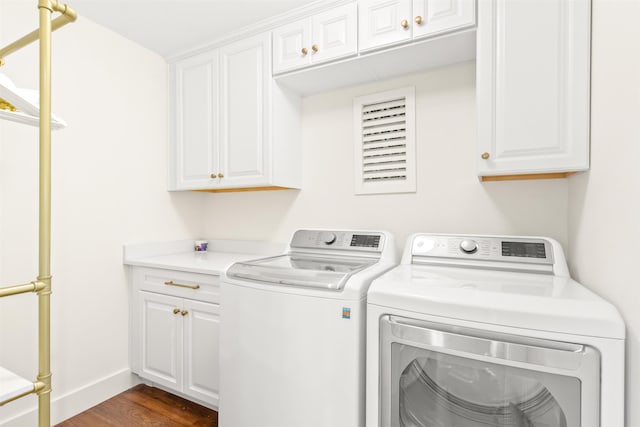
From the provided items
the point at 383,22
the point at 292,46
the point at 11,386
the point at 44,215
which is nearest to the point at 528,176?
the point at 383,22

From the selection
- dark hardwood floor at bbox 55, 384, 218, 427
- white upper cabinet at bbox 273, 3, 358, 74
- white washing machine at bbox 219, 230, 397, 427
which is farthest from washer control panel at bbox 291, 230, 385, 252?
dark hardwood floor at bbox 55, 384, 218, 427

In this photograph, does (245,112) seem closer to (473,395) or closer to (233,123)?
(233,123)

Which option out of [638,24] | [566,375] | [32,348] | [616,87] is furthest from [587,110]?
[32,348]

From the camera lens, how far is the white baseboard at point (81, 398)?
1.71 m

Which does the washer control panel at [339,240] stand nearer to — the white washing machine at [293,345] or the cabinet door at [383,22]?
the white washing machine at [293,345]

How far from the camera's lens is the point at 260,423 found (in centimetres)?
143

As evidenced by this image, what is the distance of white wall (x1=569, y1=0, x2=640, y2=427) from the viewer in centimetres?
88

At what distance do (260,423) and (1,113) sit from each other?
1.47m

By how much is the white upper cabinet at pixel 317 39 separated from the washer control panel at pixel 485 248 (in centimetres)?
110

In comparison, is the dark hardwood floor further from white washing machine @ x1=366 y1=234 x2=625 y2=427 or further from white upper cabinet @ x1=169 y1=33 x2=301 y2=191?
white upper cabinet @ x1=169 y1=33 x2=301 y2=191

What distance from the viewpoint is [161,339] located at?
2.07 meters

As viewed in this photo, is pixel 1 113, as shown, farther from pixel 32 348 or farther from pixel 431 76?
pixel 431 76

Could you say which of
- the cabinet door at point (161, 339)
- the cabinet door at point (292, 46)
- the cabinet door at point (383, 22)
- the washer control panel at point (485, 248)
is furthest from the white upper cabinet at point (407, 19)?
the cabinet door at point (161, 339)

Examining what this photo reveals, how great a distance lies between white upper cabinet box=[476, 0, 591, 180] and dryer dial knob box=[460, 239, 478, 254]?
0.35 metres
